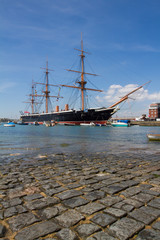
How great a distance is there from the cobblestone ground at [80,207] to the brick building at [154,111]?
509 ft

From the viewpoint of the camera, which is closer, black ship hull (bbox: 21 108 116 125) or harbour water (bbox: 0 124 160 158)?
harbour water (bbox: 0 124 160 158)

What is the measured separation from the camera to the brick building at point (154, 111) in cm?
14775

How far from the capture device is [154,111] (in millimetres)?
149500

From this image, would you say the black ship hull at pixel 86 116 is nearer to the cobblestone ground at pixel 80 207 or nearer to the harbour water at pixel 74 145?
the harbour water at pixel 74 145

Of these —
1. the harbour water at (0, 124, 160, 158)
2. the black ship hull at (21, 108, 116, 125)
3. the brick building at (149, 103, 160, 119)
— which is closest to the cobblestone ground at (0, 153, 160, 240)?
the harbour water at (0, 124, 160, 158)

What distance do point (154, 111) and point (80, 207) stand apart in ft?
523

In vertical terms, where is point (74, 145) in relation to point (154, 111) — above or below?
below

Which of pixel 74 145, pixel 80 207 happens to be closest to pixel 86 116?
pixel 74 145

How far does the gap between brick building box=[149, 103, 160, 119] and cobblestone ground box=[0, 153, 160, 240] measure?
155 m

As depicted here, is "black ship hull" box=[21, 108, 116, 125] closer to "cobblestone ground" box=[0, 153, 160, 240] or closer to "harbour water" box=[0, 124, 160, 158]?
"harbour water" box=[0, 124, 160, 158]

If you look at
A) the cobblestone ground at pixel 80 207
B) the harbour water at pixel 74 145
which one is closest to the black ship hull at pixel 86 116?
the harbour water at pixel 74 145

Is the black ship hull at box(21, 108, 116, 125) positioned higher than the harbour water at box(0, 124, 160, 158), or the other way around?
the black ship hull at box(21, 108, 116, 125)

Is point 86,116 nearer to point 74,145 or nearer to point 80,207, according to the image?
point 74,145

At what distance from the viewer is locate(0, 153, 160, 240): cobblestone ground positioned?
99.0 inches
